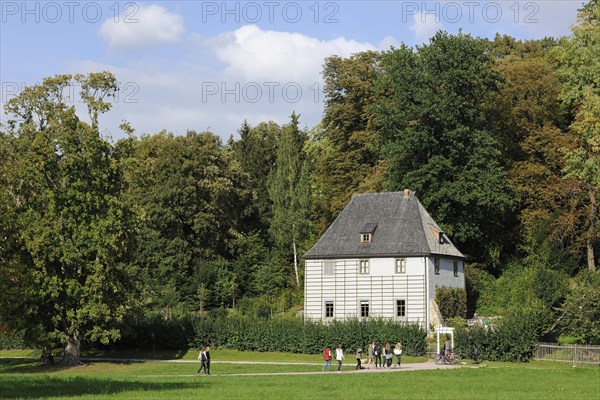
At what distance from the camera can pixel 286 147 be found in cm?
10212

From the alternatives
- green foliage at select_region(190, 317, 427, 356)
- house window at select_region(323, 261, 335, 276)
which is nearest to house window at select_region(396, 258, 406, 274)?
house window at select_region(323, 261, 335, 276)

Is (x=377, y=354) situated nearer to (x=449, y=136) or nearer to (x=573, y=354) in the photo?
(x=573, y=354)

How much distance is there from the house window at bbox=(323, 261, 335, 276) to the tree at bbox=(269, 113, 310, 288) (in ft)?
80.6

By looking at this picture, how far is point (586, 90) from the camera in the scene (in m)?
60.2

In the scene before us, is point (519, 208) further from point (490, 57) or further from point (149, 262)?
point (149, 262)

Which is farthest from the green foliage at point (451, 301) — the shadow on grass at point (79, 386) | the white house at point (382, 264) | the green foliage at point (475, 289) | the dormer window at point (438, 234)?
the shadow on grass at point (79, 386)

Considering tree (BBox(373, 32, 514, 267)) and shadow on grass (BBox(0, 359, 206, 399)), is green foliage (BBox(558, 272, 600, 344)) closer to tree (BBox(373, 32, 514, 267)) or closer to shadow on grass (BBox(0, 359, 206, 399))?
tree (BBox(373, 32, 514, 267))

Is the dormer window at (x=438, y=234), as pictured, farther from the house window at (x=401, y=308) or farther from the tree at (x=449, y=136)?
the house window at (x=401, y=308)

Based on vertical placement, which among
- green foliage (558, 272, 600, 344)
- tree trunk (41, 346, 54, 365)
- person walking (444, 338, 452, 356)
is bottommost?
tree trunk (41, 346, 54, 365)

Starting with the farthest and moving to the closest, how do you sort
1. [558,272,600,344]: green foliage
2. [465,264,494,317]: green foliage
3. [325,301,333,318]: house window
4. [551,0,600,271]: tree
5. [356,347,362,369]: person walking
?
[465,264,494,317]: green foliage, [325,301,333,318]: house window, [551,0,600,271]: tree, [558,272,600,344]: green foliage, [356,347,362,369]: person walking

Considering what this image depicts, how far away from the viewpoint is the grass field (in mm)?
33938

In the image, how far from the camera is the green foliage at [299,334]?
199 feet

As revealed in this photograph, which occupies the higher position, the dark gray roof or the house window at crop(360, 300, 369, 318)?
the dark gray roof

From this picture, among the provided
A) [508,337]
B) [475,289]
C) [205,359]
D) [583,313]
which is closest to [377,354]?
[508,337]
